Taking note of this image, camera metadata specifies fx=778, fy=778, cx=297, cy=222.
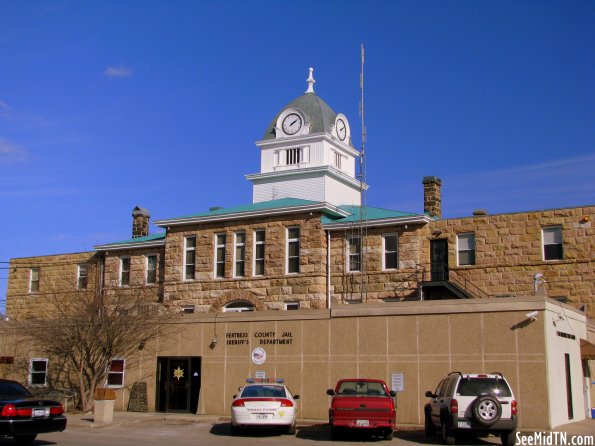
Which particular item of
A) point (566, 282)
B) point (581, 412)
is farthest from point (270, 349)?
point (566, 282)

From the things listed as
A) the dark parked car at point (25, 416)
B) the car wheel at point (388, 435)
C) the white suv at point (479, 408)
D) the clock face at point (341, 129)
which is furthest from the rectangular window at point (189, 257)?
the white suv at point (479, 408)

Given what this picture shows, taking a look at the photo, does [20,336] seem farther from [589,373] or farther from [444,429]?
[589,373]

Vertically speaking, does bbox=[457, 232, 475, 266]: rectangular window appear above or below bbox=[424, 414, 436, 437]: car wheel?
above

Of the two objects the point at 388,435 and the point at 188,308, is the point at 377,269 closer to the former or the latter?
the point at 188,308

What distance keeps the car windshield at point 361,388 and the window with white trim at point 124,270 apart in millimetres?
24021

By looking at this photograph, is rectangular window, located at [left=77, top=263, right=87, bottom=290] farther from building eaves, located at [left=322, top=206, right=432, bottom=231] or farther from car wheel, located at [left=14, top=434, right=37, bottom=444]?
car wheel, located at [left=14, top=434, right=37, bottom=444]

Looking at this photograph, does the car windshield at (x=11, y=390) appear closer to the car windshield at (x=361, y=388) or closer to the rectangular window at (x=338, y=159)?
the car windshield at (x=361, y=388)

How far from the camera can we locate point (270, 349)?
91.9 feet

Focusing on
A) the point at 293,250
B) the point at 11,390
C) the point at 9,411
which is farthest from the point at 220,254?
the point at 9,411

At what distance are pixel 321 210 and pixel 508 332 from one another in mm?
14873

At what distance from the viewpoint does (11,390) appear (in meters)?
18.9

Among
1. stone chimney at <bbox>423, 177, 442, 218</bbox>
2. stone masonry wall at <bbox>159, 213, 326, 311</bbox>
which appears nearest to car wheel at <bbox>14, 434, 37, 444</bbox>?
stone masonry wall at <bbox>159, 213, 326, 311</bbox>

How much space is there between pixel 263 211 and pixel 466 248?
9.88m

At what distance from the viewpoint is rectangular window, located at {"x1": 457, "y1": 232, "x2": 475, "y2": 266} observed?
3453 centimetres
